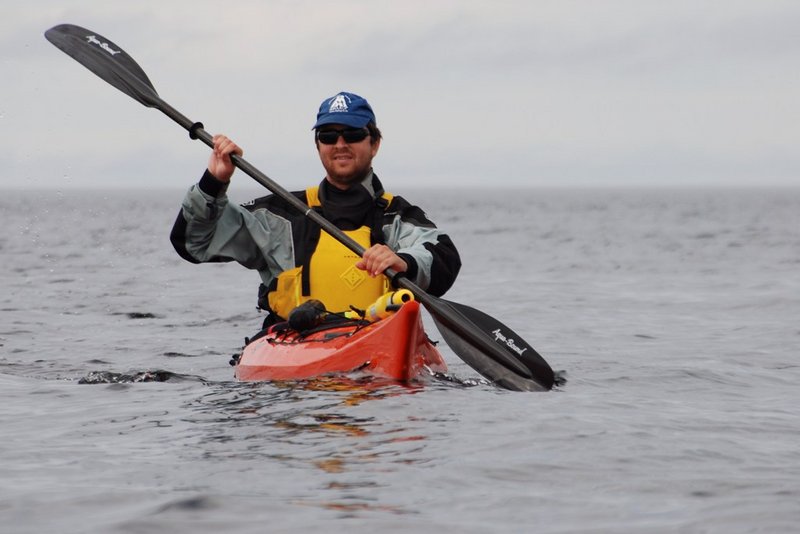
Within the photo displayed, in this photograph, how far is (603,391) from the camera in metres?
7.71

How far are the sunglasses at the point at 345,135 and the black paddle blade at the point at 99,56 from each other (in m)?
1.78

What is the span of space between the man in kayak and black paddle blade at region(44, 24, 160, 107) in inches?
64.3

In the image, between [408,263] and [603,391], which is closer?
[408,263]

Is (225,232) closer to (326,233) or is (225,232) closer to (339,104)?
(326,233)

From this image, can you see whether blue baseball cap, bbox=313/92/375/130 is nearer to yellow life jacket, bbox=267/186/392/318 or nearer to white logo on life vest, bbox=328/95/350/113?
white logo on life vest, bbox=328/95/350/113

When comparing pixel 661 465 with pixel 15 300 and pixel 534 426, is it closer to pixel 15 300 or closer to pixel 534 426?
pixel 534 426

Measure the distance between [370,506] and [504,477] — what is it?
2.43 ft

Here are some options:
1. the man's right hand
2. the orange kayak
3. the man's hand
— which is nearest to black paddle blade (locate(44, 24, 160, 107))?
the man's right hand

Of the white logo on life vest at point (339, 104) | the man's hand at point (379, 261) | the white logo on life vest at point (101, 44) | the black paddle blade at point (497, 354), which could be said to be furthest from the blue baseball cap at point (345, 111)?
the white logo on life vest at point (101, 44)

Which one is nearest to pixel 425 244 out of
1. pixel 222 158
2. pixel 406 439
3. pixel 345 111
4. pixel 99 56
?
pixel 345 111

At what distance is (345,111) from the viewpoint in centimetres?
711

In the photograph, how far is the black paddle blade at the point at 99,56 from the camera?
8.34 m

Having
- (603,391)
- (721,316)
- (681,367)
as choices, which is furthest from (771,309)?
(603,391)

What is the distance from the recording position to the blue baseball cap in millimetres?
7078
